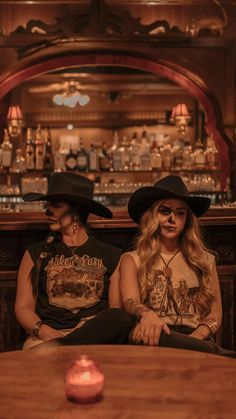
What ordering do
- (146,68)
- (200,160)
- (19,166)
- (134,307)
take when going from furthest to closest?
1. (200,160)
2. (19,166)
3. (146,68)
4. (134,307)

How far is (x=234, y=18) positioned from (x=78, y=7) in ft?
5.11

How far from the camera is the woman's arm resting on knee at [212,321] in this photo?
2.86 metres

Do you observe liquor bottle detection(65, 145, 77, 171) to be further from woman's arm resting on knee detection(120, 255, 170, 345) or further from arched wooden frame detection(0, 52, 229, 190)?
woman's arm resting on knee detection(120, 255, 170, 345)

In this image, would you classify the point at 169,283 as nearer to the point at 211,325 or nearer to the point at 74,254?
the point at 211,325

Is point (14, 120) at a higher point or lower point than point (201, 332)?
higher

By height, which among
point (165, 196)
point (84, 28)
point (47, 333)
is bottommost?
point (47, 333)

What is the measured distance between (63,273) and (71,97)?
221 inches

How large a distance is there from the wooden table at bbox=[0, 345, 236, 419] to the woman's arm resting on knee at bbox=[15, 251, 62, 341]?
668mm

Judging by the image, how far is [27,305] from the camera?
3057mm

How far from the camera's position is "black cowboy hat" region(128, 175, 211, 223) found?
3.08 m

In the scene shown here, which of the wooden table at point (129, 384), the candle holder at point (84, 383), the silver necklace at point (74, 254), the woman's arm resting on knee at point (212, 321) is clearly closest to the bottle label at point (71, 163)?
the silver necklace at point (74, 254)

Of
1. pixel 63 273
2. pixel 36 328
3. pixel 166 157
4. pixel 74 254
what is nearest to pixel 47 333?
pixel 36 328

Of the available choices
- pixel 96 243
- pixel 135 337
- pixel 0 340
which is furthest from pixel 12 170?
pixel 135 337

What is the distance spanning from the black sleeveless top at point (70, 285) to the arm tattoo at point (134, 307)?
9.8 inches
